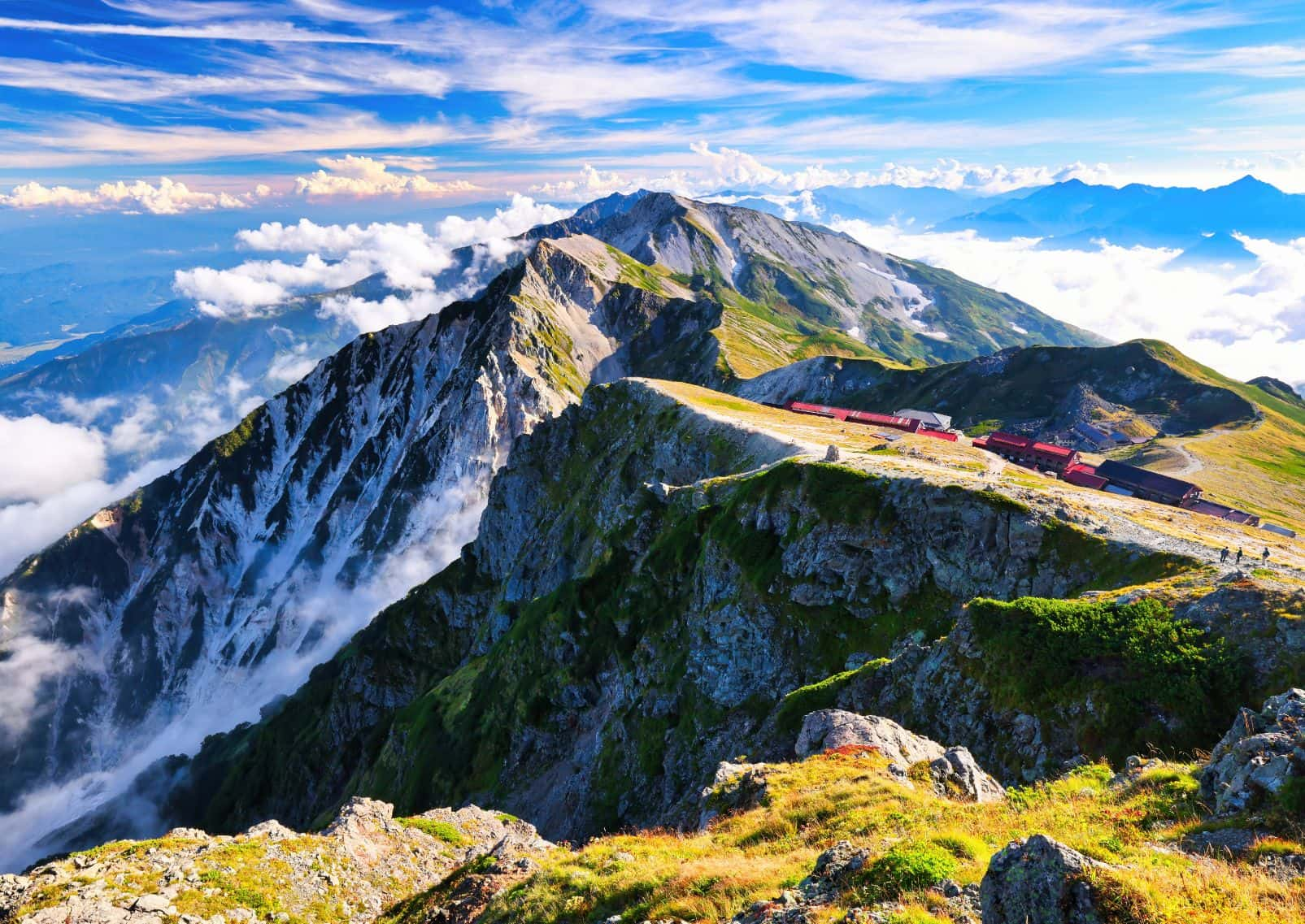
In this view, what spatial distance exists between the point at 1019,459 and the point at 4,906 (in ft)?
367

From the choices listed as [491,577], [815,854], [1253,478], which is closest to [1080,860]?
[815,854]

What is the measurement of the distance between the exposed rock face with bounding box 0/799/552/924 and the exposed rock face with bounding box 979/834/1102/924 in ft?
59.0

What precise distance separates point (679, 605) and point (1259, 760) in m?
→ 46.1

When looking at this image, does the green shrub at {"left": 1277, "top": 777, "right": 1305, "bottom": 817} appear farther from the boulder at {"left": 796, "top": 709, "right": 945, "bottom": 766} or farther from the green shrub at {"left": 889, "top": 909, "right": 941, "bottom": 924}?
the boulder at {"left": 796, "top": 709, "right": 945, "bottom": 766}

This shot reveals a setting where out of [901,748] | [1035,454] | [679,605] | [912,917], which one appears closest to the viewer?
[912,917]

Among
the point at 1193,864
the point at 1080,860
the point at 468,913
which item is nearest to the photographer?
the point at 1080,860

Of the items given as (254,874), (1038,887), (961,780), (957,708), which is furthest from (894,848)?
(254,874)

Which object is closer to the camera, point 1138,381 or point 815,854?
point 815,854

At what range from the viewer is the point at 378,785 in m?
94.1

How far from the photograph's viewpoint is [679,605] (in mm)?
58250

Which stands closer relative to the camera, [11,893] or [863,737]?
[11,893]

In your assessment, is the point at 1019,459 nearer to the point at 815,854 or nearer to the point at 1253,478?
the point at 1253,478

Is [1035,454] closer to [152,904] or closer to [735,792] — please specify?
[735,792]

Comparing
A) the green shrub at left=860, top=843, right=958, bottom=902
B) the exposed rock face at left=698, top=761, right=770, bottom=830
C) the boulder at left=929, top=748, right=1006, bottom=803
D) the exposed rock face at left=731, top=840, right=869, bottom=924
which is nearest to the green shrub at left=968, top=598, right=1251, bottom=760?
the boulder at left=929, top=748, right=1006, bottom=803
